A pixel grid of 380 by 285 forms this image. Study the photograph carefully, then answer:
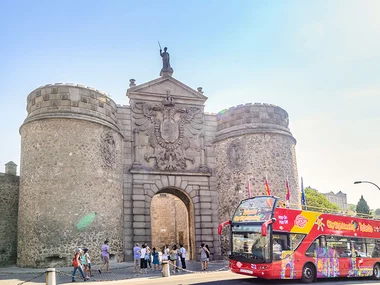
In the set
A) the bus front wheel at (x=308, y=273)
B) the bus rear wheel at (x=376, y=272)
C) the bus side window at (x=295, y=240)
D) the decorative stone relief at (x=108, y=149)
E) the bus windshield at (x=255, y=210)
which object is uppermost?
the decorative stone relief at (x=108, y=149)

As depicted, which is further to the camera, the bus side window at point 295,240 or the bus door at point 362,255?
the bus door at point 362,255

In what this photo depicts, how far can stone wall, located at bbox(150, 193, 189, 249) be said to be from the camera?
32.1 m

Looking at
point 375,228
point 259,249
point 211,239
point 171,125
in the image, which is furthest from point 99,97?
point 375,228

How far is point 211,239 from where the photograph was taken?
77.0 feet

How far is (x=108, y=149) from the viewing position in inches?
821

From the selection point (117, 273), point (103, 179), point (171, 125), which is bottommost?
point (117, 273)

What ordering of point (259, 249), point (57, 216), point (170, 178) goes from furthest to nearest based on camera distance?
1. point (170, 178)
2. point (57, 216)
3. point (259, 249)

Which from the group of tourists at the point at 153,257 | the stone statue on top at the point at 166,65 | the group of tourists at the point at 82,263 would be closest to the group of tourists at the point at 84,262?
the group of tourists at the point at 82,263

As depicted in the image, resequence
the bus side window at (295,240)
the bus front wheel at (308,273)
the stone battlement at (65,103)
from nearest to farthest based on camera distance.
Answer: the bus side window at (295,240)
the bus front wheel at (308,273)
the stone battlement at (65,103)

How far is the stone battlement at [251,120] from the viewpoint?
2461 centimetres

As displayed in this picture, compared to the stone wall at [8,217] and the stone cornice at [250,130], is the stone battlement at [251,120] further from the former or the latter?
the stone wall at [8,217]

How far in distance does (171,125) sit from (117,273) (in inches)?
384

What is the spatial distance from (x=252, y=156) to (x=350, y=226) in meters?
9.24

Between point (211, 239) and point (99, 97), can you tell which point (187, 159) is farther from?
point (99, 97)
